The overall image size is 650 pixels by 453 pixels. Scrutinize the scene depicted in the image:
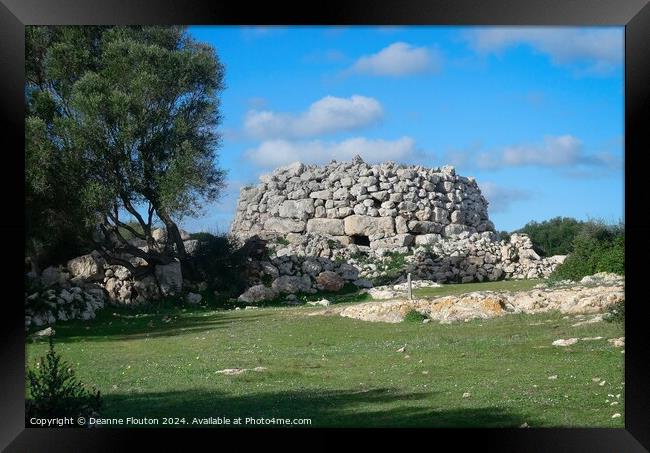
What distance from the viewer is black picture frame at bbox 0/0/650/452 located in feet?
26.7

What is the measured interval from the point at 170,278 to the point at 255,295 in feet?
4.84

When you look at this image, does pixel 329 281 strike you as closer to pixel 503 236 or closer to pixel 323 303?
pixel 323 303

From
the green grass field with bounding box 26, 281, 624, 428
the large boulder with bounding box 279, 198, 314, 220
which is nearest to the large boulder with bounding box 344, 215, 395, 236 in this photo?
the large boulder with bounding box 279, 198, 314, 220

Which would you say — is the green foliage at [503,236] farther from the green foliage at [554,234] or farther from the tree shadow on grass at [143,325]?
the tree shadow on grass at [143,325]

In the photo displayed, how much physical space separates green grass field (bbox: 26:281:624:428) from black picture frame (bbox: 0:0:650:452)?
329 mm

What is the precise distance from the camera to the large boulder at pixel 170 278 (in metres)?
12.5

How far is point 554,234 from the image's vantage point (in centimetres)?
1160

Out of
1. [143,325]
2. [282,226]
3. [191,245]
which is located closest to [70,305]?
[143,325]

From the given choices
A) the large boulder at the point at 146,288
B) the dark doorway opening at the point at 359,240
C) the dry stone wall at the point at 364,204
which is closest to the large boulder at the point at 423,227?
the dry stone wall at the point at 364,204

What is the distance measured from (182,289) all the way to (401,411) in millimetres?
5109

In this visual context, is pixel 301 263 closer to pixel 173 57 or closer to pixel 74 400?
pixel 173 57

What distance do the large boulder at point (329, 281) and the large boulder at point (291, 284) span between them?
9.0 inches

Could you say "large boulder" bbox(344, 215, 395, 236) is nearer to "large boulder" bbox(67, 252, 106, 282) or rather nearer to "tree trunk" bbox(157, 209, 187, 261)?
"tree trunk" bbox(157, 209, 187, 261)
